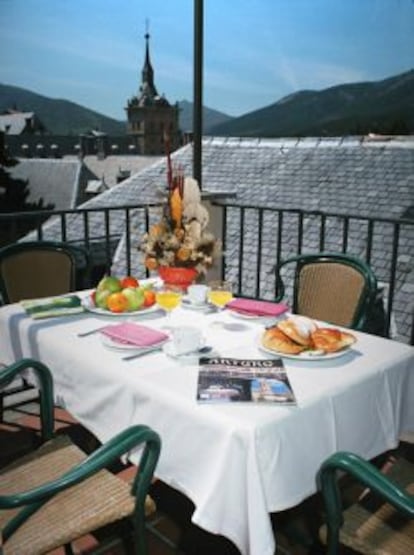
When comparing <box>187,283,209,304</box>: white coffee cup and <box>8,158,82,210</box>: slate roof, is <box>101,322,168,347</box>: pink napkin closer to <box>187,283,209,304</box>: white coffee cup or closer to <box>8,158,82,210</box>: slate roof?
<box>187,283,209,304</box>: white coffee cup

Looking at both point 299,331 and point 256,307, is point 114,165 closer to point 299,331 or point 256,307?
point 256,307

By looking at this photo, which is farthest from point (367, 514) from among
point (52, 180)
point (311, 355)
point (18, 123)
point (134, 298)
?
point (18, 123)

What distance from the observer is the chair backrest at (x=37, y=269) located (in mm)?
2482

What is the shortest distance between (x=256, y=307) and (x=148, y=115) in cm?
9225

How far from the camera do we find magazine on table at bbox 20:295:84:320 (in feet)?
6.44

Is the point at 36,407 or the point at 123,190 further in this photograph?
the point at 123,190

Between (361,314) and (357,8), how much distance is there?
103 ft

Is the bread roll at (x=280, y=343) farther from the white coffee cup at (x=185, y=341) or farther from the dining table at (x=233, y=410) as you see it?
the white coffee cup at (x=185, y=341)

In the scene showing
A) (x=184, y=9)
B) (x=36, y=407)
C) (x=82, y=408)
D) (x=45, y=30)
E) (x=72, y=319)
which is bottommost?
(x=36, y=407)

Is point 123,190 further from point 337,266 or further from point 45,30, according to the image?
point 45,30

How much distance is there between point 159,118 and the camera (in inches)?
3585

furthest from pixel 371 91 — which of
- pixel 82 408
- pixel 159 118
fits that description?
pixel 159 118

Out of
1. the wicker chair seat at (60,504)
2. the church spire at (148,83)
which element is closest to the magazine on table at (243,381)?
the wicker chair seat at (60,504)

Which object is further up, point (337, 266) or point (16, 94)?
point (16, 94)
